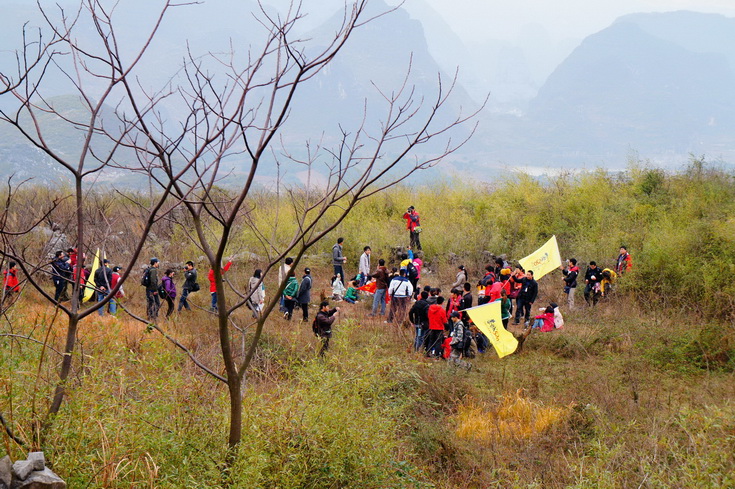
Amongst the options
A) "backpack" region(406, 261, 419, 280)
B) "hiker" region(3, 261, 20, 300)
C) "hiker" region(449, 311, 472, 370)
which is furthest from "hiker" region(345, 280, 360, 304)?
"hiker" region(3, 261, 20, 300)

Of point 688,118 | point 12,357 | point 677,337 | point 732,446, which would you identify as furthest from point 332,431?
point 688,118

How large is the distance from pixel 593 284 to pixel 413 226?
20.2ft

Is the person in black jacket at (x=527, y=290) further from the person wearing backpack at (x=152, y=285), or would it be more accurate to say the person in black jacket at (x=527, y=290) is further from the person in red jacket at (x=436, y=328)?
the person wearing backpack at (x=152, y=285)

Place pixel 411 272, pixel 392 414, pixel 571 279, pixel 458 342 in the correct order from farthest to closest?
pixel 411 272 → pixel 571 279 → pixel 458 342 → pixel 392 414

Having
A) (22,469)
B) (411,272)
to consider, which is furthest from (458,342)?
(22,469)

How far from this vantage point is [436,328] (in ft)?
29.8

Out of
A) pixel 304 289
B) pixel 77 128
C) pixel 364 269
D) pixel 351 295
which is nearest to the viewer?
pixel 77 128

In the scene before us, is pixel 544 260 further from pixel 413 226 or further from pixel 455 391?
pixel 413 226

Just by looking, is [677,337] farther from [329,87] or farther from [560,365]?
[329,87]

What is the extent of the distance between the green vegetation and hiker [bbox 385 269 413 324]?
495 millimetres

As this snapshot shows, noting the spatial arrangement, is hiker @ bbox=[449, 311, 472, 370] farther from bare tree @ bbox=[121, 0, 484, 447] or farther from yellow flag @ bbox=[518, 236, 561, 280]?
bare tree @ bbox=[121, 0, 484, 447]

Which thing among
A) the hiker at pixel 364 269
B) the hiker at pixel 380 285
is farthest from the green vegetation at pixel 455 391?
the hiker at pixel 364 269

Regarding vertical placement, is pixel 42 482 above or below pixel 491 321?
below

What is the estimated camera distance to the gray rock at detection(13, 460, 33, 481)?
3.10 m
